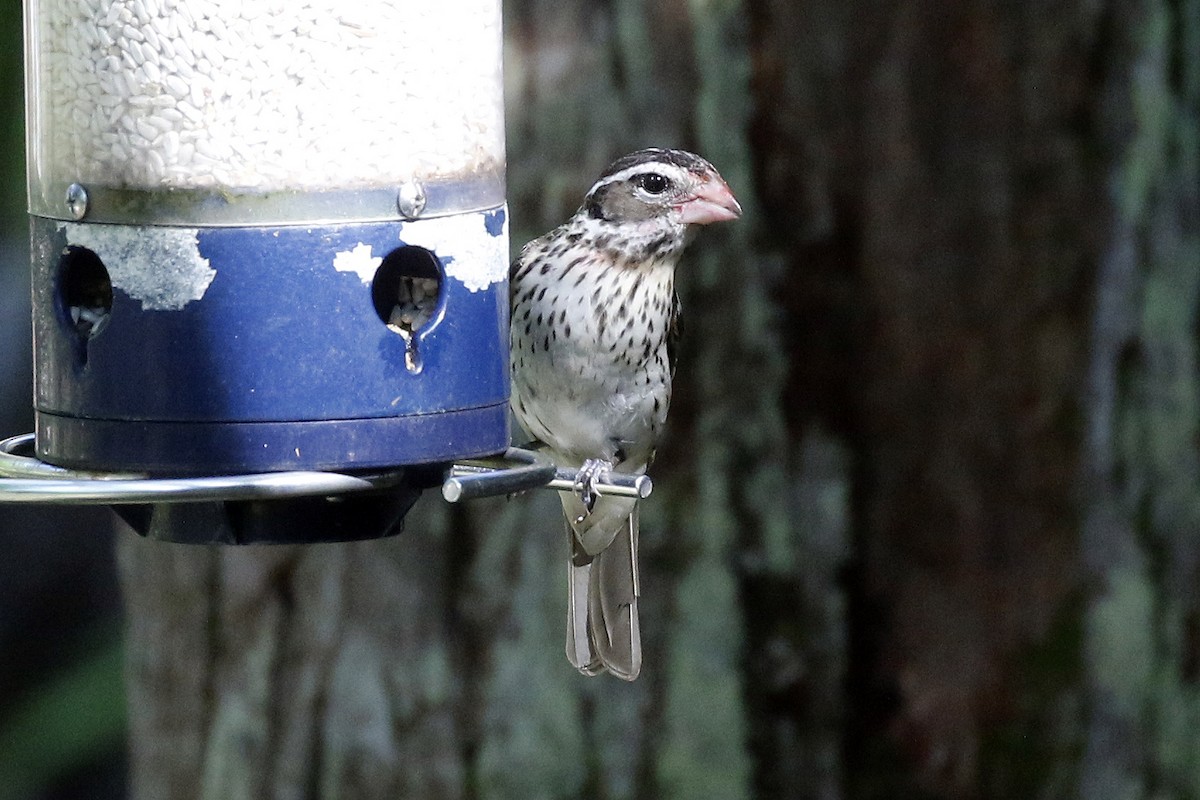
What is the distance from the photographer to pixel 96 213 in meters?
3.05

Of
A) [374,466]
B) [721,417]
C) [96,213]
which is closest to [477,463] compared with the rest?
[374,466]

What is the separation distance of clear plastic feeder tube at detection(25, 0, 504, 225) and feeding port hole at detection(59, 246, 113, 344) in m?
0.09

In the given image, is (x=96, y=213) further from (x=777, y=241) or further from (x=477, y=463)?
(x=777, y=241)

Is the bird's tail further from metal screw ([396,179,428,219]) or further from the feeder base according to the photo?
metal screw ([396,179,428,219])

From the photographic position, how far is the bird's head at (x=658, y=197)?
4016 mm

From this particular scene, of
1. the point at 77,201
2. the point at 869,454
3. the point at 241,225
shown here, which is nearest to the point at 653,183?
the point at 869,454

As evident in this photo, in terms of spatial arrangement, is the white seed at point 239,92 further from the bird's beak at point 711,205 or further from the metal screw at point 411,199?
→ the bird's beak at point 711,205

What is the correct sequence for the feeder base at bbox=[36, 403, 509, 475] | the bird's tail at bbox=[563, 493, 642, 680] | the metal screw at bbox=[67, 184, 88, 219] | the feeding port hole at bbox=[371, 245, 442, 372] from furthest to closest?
the bird's tail at bbox=[563, 493, 642, 680], the feeding port hole at bbox=[371, 245, 442, 372], the metal screw at bbox=[67, 184, 88, 219], the feeder base at bbox=[36, 403, 509, 475]

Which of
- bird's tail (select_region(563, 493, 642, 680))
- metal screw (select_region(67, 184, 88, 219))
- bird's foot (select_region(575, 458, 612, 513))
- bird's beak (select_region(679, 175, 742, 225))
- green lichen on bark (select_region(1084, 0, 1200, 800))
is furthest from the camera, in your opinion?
green lichen on bark (select_region(1084, 0, 1200, 800))

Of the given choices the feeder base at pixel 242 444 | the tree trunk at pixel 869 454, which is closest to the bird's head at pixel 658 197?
the tree trunk at pixel 869 454

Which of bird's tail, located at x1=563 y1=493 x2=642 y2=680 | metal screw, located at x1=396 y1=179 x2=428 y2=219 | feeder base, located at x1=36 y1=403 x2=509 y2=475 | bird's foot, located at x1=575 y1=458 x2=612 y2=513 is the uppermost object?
metal screw, located at x1=396 y1=179 x2=428 y2=219

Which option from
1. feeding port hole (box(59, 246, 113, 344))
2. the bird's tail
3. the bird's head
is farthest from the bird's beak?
feeding port hole (box(59, 246, 113, 344))

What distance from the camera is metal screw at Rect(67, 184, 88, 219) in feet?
10.0

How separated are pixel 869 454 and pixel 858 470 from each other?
0.05m
